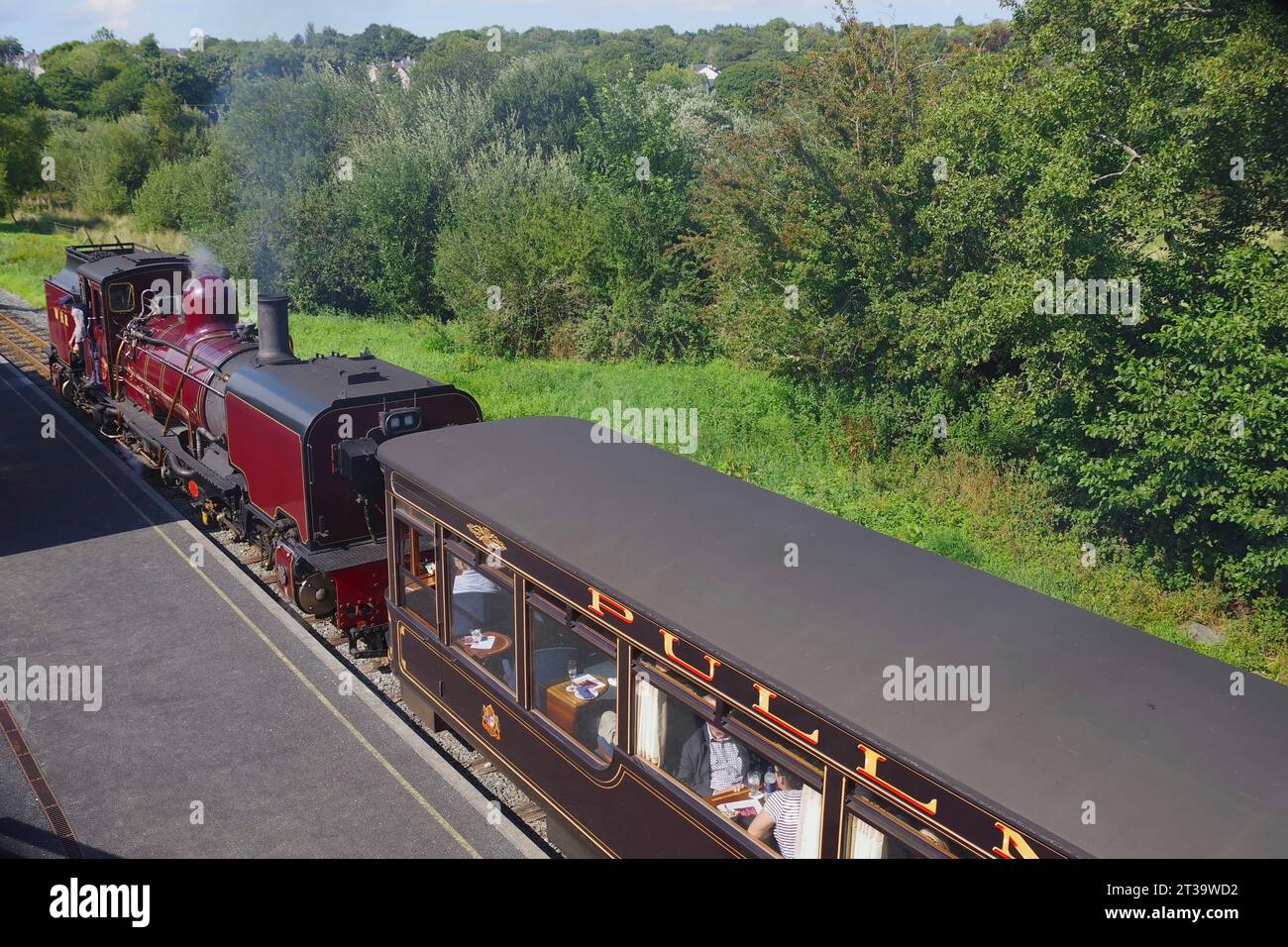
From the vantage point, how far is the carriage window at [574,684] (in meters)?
6.30

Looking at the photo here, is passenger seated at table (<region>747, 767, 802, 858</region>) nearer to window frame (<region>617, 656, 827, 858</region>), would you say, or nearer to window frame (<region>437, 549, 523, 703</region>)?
window frame (<region>617, 656, 827, 858</region>)

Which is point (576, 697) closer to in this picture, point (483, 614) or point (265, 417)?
point (483, 614)

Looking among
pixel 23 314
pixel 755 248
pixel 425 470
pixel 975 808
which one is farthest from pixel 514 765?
pixel 23 314

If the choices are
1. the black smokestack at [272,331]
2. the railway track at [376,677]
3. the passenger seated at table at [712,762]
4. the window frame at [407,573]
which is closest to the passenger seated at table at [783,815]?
the passenger seated at table at [712,762]

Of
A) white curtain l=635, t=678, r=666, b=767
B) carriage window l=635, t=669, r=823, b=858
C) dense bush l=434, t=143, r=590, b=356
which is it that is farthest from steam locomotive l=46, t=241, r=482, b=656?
dense bush l=434, t=143, r=590, b=356

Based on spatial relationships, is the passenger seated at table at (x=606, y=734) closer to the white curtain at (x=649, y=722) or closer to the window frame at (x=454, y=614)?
the white curtain at (x=649, y=722)

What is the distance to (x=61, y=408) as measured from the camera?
1931 centimetres

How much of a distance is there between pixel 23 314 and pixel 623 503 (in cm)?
2928

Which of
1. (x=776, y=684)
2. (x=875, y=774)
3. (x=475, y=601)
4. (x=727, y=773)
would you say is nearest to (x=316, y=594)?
(x=475, y=601)

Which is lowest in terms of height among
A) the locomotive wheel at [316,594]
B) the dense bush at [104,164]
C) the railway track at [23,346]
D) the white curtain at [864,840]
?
the locomotive wheel at [316,594]

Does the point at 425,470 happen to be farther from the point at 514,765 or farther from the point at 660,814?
the point at 660,814

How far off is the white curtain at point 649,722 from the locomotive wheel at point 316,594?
542cm

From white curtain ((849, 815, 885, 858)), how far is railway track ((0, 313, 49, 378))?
22.6 metres

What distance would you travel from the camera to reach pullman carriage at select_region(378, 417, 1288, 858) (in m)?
3.78
